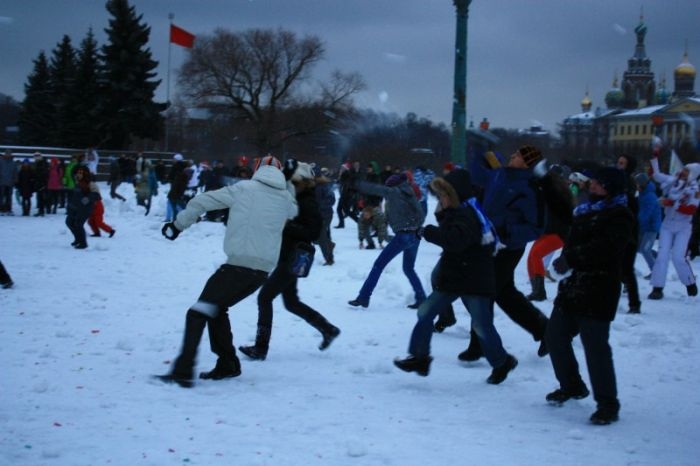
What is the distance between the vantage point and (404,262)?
32.1ft

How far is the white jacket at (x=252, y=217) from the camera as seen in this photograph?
614cm

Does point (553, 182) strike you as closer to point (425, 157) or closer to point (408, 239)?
point (408, 239)

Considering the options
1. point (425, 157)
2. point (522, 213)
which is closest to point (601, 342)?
point (522, 213)

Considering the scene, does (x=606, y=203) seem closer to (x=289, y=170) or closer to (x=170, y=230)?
(x=289, y=170)

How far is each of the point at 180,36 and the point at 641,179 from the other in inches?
1484

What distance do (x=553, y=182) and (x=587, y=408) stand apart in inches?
82.2

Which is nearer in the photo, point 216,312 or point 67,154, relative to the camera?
point 216,312

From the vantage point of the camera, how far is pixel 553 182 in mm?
7121

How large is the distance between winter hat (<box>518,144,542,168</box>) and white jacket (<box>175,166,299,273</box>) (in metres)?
2.15

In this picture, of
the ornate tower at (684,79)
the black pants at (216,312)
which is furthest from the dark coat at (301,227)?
the ornate tower at (684,79)

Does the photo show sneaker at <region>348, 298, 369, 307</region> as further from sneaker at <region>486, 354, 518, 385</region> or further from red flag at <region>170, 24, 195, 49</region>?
red flag at <region>170, 24, 195, 49</region>

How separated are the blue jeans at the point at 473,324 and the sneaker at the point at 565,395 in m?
0.59

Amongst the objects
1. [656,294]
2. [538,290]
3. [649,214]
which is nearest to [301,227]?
[538,290]

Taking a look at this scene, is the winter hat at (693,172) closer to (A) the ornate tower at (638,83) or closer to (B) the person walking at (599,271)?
(B) the person walking at (599,271)
